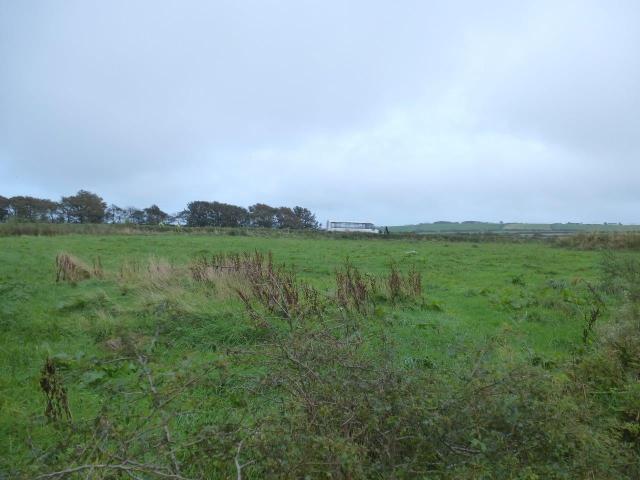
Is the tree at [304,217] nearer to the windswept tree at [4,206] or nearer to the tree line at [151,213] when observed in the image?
the tree line at [151,213]

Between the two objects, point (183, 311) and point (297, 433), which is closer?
point (297, 433)

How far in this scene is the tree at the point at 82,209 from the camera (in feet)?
234

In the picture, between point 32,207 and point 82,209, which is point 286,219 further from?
point 32,207

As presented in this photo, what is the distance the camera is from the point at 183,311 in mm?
7113

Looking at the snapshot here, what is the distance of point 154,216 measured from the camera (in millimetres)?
80062

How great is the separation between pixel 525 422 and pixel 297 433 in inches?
62.0

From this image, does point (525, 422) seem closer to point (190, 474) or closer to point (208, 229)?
point (190, 474)

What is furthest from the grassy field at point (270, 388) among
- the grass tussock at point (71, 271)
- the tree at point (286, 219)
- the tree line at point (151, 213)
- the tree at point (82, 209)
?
the tree at point (286, 219)

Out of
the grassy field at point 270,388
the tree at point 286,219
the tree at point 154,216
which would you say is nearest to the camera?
the grassy field at point 270,388

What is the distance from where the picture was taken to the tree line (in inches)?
2773

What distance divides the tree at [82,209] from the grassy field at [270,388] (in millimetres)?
71062

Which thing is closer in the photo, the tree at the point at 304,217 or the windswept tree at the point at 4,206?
the windswept tree at the point at 4,206

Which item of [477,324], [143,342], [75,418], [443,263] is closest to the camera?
[75,418]

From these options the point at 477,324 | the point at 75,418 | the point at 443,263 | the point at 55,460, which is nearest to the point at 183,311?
the point at 75,418
